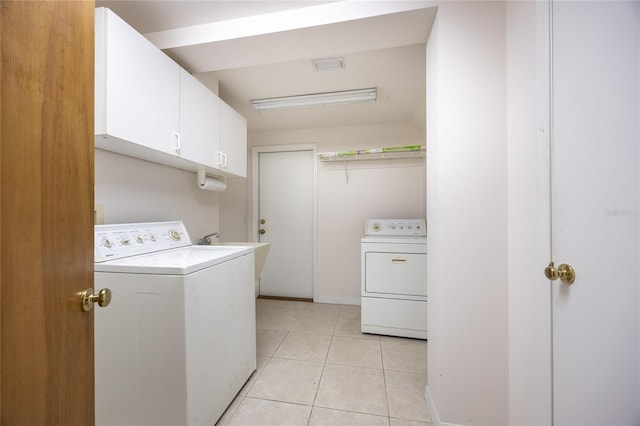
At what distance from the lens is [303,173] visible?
3199 mm

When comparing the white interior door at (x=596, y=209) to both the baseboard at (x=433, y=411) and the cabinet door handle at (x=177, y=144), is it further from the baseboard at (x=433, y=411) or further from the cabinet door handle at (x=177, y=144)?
the cabinet door handle at (x=177, y=144)

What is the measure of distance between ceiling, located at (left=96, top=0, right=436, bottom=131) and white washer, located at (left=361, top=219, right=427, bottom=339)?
1.50 metres

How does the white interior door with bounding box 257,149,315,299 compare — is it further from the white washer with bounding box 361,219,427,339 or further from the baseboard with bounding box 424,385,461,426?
the baseboard with bounding box 424,385,461,426

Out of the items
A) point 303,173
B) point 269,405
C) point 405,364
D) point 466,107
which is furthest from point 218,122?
point 405,364

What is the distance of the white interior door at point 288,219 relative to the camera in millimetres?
3201

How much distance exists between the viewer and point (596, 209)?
0.75m

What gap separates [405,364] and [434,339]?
2.24ft

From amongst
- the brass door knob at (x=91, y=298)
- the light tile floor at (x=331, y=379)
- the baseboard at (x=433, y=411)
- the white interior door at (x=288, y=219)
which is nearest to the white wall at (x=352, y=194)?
the white interior door at (x=288, y=219)

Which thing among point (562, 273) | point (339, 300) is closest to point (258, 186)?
point (339, 300)

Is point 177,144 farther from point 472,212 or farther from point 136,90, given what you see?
point 472,212

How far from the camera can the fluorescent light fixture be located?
226cm

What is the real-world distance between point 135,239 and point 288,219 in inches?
78.1

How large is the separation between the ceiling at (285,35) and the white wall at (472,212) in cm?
29

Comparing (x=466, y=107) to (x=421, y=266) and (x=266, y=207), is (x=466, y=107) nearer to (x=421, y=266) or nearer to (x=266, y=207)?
(x=421, y=266)
